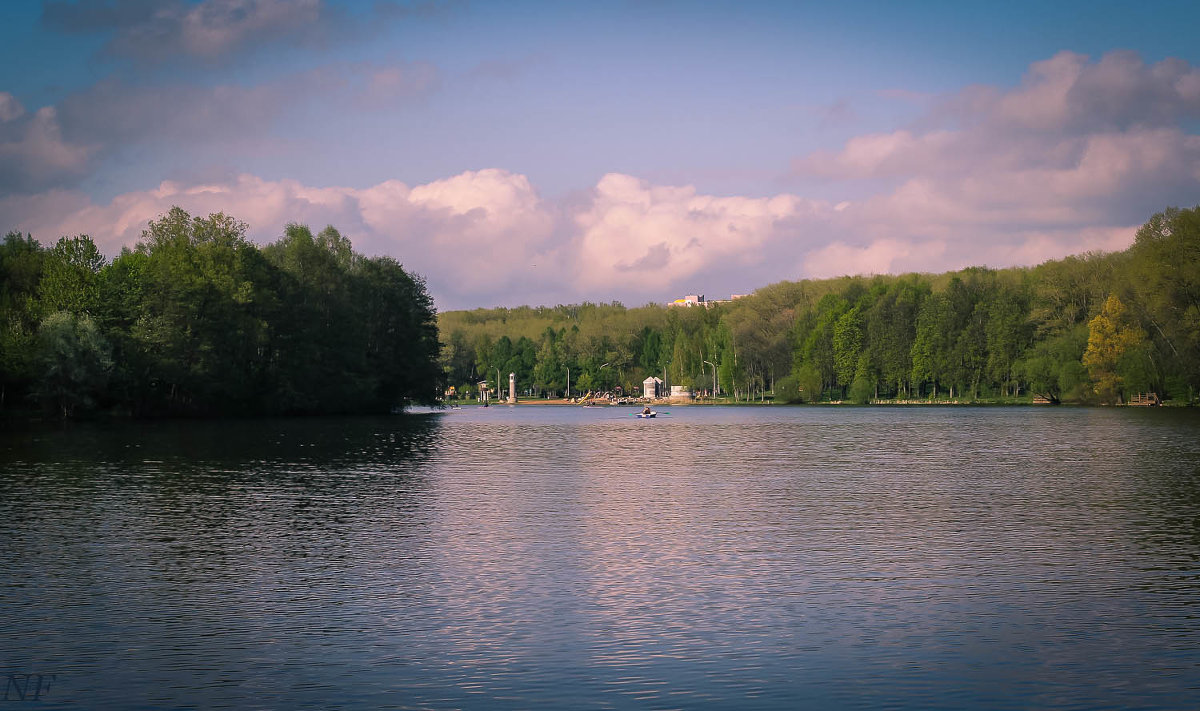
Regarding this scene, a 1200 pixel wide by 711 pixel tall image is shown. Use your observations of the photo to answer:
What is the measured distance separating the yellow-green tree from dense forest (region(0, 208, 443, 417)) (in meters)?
83.0

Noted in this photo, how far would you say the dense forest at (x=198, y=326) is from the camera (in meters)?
85.6

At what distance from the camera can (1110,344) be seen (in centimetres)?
12800

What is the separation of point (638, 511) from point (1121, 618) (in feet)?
51.7

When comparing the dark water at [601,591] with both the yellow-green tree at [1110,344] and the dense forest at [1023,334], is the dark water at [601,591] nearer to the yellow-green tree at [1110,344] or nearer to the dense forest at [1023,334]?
the dense forest at [1023,334]

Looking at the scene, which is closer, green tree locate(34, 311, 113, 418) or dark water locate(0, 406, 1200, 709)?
→ dark water locate(0, 406, 1200, 709)

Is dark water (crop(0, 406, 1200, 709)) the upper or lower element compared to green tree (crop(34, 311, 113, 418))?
lower

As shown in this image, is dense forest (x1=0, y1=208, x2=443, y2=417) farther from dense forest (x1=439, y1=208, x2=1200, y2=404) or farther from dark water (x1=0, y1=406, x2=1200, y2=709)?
dark water (x1=0, y1=406, x2=1200, y2=709)

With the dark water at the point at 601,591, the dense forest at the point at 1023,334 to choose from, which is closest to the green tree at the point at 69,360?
the dark water at the point at 601,591

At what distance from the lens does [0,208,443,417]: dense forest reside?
85562 mm

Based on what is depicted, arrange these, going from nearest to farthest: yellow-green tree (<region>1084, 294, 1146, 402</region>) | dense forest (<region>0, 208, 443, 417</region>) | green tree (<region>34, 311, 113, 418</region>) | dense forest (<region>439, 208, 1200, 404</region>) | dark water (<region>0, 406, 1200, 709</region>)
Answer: dark water (<region>0, 406, 1200, 709</region>)
green tree (<region>34, 311, 113, 418</region>)
dense forest (<region>0, 208, 443, 417</region>)
dense forest (<region>439, 208, 1200, 404</region>)
yellow-green tree (<region>1084, 294, 1146, 402</region>)

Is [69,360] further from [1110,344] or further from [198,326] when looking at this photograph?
[1110,344]

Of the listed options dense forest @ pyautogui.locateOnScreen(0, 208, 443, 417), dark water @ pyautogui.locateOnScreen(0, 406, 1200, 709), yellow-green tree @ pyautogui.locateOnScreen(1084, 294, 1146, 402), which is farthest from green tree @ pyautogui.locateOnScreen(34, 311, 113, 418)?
yellow-green tree @ pyautogui.locateOnScreen(1084, 294, 1146, 402)

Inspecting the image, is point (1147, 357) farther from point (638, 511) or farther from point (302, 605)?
point (302, 605)

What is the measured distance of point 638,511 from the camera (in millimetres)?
30406
